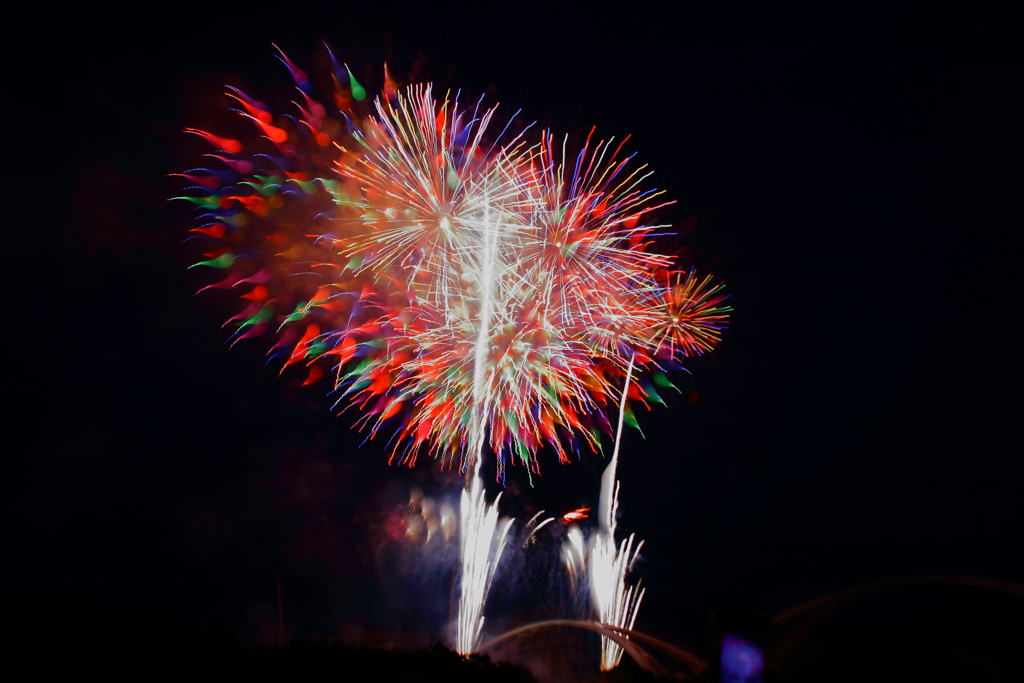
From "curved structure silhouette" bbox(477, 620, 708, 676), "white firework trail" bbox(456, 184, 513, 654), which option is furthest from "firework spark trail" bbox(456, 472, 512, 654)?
"curved structure silhouette" bbox(477, 620, 708, 676)

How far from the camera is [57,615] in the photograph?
9.21 metres

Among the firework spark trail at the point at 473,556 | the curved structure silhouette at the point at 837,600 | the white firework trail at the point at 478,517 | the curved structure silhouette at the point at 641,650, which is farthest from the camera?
the firework spark trail at the point at 473,556

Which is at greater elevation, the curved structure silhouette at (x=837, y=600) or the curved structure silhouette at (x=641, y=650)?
the curved structure silhouette at (x=837, y=600)

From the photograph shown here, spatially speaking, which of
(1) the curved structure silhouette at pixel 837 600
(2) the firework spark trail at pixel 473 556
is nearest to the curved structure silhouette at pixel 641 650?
(1) the curved structure silhouette at pixel 837 600

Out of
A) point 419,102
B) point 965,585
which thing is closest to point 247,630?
point 419,102

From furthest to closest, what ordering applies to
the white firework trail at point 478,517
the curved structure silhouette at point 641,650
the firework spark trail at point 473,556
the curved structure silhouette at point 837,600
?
the firework spark trail at point 473,556
the white firework trail at point 478,517
the curved structure silhouette at point 837,600
the curved structure silhouette at point 641,650

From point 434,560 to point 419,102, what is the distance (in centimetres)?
1557

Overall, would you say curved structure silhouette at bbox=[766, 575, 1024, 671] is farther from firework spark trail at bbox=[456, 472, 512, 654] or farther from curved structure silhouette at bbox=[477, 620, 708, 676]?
firework spark trail at bbox=[456, 472, 512, 654]

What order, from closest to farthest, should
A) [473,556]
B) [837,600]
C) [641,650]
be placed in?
[641,650] < [837,600] < [473,556]

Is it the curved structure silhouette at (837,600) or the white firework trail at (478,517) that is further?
the white firework trail at (478,517)

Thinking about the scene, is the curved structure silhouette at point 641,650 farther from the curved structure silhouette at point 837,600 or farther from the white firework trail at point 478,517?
the white firework trail at point 478,517

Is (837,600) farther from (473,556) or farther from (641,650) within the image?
(473,556)

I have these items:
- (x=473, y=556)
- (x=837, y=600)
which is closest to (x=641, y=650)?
(x=473, y=556)

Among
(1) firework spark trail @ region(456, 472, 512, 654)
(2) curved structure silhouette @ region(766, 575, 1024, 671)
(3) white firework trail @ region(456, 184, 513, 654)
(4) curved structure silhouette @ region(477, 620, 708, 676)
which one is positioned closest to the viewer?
(4) curved structure silhouette @ region(477, 620, 708, 676)
